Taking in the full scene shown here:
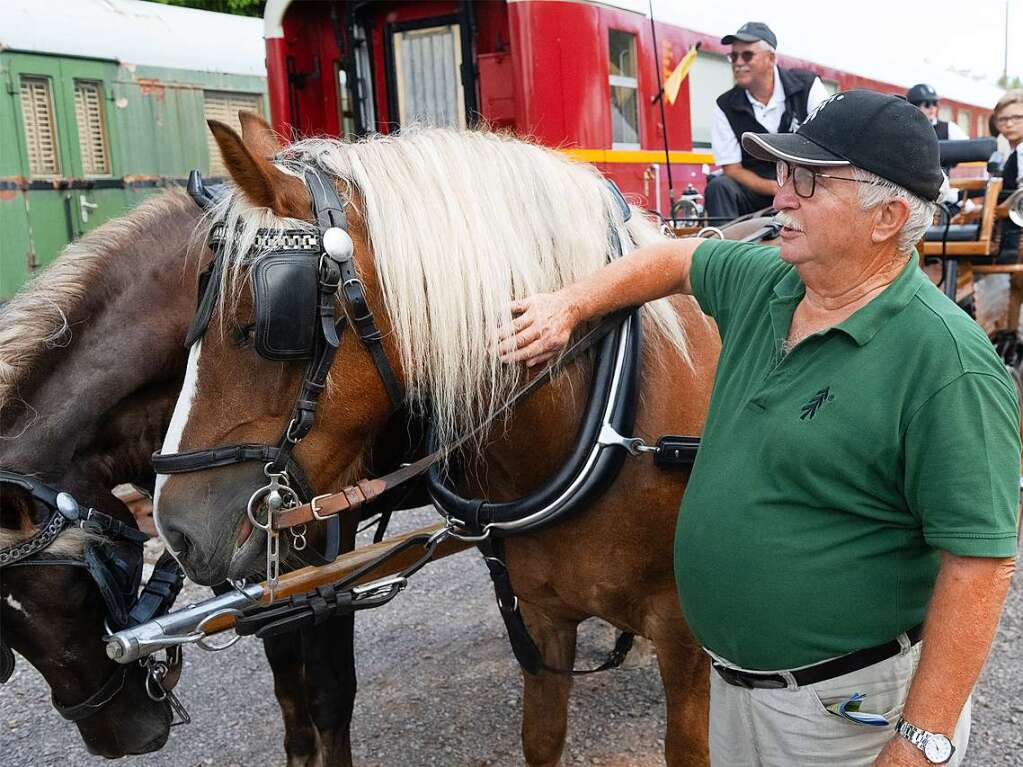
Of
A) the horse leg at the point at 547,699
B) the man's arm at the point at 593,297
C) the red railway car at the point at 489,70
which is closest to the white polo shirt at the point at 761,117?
the red railway car at the point at 489,70

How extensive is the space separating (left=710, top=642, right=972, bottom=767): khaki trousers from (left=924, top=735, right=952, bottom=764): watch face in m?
0.11

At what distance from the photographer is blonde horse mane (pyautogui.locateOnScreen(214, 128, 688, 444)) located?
1622mm

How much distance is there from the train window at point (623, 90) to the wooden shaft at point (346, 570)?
3.96 m

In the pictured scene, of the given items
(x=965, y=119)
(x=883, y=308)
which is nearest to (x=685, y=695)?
(x=883, y=308)

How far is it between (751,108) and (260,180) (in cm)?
287

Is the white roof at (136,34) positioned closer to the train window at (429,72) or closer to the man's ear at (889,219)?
the train window at (429,72)

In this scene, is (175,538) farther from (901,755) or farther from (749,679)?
(901,755)

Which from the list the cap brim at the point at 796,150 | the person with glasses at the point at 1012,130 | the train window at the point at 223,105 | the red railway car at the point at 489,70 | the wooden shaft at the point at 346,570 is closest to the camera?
the cap brim at the point at 796,150

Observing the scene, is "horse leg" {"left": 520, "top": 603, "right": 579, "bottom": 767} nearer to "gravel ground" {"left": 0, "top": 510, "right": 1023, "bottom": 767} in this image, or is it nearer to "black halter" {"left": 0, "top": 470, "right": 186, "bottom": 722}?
"gravel ground" {"left": 0, "top": 510, "right": 1023, "bottom": 767}

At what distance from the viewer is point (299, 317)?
1.53 meters

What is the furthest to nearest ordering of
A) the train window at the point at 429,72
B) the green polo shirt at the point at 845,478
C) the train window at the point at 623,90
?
1. the train window at the point at 623,90
2. the train window at the point at 429,72
3. the green polo shirt at the point at 845,478

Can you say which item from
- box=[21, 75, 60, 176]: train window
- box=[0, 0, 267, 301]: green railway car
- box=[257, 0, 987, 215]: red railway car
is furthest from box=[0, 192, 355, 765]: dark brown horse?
box=[21, 75, 60, 176]: train window

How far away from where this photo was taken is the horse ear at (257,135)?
1.86 m

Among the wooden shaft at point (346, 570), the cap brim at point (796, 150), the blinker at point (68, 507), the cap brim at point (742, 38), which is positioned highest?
the cap brim at point (742, 38)
